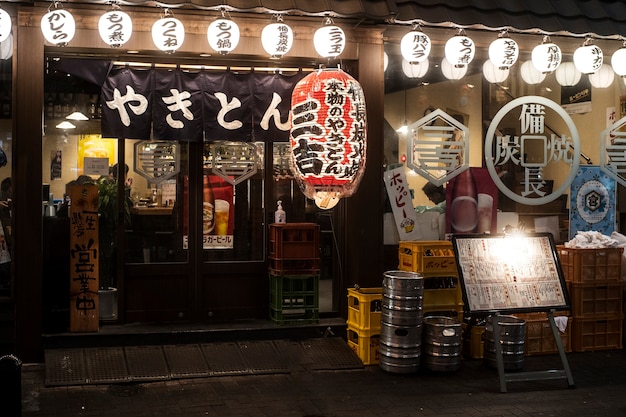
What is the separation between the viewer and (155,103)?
11305 mm

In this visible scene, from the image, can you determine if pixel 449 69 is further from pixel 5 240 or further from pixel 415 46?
pixel 5 240

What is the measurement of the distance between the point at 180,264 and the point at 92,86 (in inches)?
120

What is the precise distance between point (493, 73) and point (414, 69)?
1.41 metres

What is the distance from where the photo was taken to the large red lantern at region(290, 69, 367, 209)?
Result: 1045 centimetres

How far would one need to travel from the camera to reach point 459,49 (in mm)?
11773

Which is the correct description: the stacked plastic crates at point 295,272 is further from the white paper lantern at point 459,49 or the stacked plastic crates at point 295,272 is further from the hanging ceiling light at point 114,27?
the hanging ceiling light at point 114,27

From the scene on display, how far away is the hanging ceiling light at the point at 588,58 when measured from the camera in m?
12.5

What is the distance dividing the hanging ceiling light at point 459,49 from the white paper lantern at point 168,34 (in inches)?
162

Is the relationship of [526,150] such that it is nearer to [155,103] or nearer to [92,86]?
[155,103]

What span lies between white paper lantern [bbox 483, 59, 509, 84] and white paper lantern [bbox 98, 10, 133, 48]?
19.7 ft

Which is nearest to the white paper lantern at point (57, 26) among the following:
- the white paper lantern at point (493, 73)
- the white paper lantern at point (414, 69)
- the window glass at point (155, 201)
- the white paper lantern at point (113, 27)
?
the white paper lantern at point (113, 27)

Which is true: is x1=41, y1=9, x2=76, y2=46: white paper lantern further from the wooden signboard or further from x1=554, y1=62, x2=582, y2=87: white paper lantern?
x1=554, y1=62, x2=582, y2=87: white paper lantern

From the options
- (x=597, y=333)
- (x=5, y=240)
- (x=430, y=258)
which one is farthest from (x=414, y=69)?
(x=5, y=240)

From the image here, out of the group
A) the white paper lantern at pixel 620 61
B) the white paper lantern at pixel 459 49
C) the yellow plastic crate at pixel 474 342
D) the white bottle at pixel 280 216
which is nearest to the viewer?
the yellow plastic crate at pixel 474 342
